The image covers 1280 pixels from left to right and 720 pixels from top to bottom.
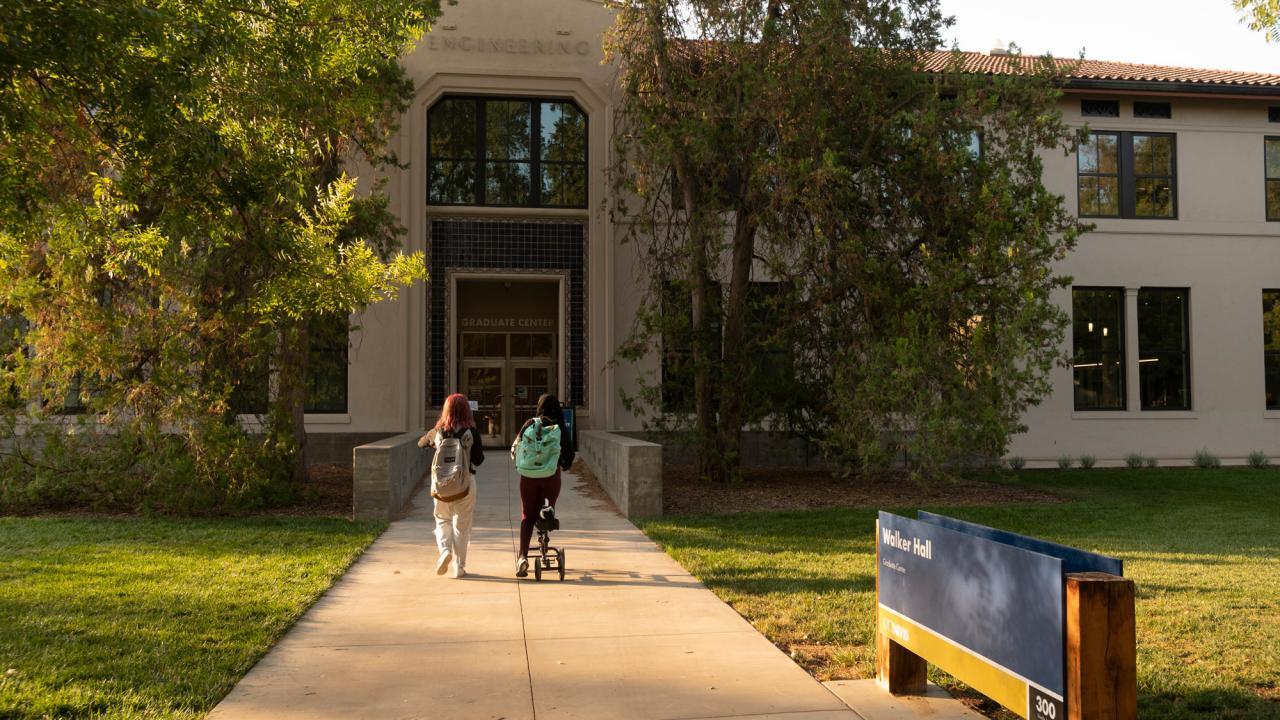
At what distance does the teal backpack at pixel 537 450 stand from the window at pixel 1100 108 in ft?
64.4

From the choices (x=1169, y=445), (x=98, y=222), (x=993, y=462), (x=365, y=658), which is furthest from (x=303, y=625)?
(x=1169, y=445)

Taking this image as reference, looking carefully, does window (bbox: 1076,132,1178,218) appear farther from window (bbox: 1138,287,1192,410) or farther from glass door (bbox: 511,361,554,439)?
glass door (bbox: 511,361,554,439)

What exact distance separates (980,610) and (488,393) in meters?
20.5

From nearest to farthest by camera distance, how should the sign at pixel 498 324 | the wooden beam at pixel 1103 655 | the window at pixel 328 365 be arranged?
the wooden beam at pixel 1103 655 → the window at pixel 328 365 → the sign at pixel 498 324

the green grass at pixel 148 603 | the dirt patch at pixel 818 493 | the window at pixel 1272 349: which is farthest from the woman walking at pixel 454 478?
the window at pixel 1272 349

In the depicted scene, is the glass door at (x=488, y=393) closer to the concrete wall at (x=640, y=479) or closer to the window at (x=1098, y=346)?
the concrete wall at (x=640, y=479)

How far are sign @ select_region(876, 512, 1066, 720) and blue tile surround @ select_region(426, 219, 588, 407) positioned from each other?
16.9 metres

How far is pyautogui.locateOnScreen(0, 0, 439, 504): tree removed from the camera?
6617 millimetres

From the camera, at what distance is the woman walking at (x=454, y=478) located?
8.73 metres

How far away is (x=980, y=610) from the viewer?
4.38m

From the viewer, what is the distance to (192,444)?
1251cm

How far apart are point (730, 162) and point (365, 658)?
11.3 meters

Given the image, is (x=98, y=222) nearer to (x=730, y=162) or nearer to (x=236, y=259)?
(x=236, y=259)

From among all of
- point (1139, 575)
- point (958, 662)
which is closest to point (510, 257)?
point (1139, 575)
